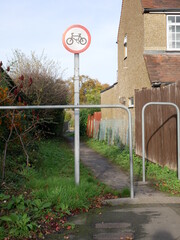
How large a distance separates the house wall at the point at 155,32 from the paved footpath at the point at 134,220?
8499 millimetres

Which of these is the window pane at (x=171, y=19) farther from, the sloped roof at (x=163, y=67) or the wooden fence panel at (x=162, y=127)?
the wooden fence panel at (x=162, y=127)

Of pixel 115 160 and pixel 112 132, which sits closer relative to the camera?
pixel 115 160

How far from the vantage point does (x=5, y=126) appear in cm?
723

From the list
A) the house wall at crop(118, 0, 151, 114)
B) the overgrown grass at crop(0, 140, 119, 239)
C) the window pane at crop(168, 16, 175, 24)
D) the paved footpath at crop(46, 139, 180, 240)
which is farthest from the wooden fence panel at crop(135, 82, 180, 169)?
the window pane at crop(168, 16, 175, 24)

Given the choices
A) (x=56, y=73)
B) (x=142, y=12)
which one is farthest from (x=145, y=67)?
(x=56, y=73)

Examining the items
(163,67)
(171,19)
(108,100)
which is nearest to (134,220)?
(163,67)

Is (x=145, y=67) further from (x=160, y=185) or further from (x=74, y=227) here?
(x=74, y=227)

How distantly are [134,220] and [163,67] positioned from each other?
29.2 feet

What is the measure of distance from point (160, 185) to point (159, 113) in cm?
261

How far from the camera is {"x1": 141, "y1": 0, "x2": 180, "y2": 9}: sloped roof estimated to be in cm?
1299

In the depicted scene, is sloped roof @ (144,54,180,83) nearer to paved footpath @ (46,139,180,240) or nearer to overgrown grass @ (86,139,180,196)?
overgrown grass @ (86,139,180,196)

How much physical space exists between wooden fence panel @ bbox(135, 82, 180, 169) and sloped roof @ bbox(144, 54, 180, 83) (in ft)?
5.52

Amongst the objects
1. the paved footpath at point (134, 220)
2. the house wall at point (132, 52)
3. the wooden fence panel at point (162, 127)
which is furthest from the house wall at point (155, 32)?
the paved footpath at point (134, 220)

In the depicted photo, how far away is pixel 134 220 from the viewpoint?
167 inches
